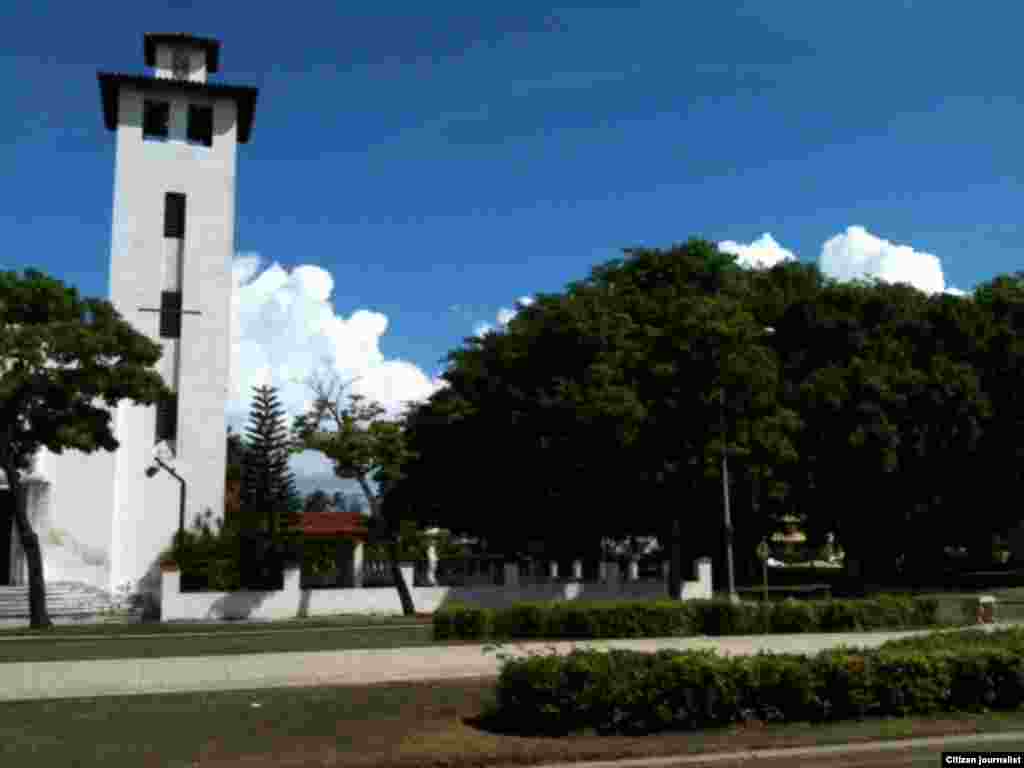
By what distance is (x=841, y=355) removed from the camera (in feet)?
122

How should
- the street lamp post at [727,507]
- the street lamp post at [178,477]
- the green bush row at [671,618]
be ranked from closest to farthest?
the green bush row at [671,618]
the street lamp post at [727,507]
the street lamp post at [178,477]

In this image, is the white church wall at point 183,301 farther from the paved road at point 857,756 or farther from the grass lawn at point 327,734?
the paved road at point 857,756

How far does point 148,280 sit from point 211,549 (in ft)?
34.7

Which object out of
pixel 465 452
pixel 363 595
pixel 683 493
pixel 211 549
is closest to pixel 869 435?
pixel 683 493

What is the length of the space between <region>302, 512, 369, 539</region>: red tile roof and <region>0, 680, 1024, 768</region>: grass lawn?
3150 cm

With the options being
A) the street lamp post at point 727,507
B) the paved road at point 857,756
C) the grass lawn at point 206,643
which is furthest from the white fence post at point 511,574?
the paved road at point 857,756

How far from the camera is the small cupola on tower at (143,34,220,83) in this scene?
3794 cm

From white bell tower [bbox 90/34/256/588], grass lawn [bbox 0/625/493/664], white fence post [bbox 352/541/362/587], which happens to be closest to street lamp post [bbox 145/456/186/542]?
white bell tower [bbox 90/34/256/588]

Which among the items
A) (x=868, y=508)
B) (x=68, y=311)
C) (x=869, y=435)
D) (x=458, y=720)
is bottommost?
(x=458, y=720)

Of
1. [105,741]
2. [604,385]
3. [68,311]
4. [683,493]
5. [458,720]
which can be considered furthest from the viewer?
[683,493]

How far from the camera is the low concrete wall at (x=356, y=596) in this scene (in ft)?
96.7

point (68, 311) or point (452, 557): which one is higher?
point (68, 311)

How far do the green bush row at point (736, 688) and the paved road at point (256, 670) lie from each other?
278 centimetres

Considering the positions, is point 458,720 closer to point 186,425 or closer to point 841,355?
point 186,425
